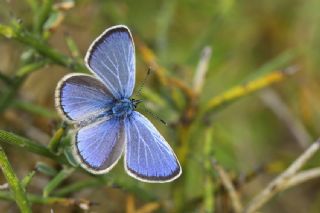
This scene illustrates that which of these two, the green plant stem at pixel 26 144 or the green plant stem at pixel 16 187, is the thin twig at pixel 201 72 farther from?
the green plant stem at pixel 16 187

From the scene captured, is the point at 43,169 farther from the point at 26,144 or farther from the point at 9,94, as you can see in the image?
the point at 9,94

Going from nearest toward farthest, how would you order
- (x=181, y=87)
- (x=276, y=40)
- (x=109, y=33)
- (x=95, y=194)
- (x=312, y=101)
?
(x=109, y=33) → (x=181, y=87) → (x=95, y=194) → (x=312, y=101) → (x=276, y=40)

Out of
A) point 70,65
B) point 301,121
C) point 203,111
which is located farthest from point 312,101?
point 70,65

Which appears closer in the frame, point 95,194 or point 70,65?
point 70,65

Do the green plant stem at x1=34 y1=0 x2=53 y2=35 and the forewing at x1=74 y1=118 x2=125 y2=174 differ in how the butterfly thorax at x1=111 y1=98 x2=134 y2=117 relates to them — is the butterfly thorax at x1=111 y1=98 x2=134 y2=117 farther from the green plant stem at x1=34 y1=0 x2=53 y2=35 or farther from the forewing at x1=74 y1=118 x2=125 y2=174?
the green plant stem at x1=34 y1=0 x2=53 y2=35

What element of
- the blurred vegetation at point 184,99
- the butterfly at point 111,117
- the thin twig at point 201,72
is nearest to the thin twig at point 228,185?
the blurred vegetation at point 184,99

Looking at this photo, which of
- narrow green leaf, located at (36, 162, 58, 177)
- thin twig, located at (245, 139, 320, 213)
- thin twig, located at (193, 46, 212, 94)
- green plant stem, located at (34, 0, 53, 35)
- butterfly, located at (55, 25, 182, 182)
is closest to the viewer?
butterfly, located at (55, 25, 182, 182)

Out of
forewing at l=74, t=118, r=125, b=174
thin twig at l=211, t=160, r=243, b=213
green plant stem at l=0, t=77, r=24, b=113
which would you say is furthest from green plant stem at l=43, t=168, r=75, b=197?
thin twig at l=211, t=160, r=243, b=213

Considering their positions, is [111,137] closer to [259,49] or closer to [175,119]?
[175,119]
